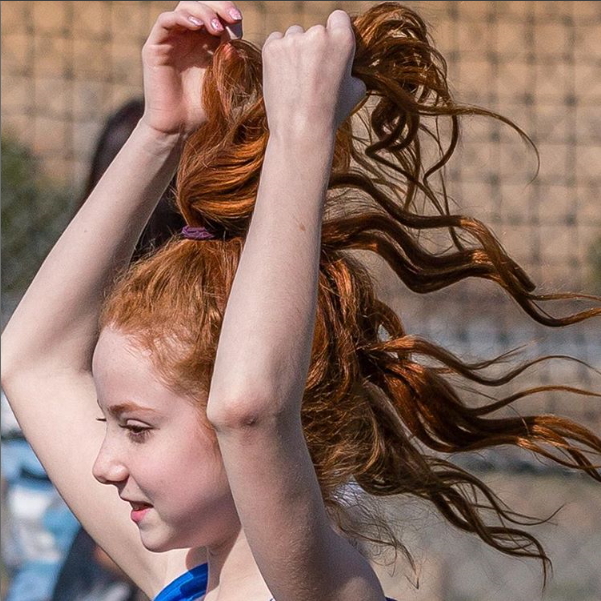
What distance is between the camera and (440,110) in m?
1.30

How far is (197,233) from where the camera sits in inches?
51.9

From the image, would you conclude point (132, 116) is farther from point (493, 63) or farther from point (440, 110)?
point (493, 63)

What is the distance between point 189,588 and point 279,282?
51 centimetres

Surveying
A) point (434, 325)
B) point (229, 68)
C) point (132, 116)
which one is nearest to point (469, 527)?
point (229, 68)

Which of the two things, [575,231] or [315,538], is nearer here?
[315,538]

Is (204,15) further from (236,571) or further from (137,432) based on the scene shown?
(236,571)

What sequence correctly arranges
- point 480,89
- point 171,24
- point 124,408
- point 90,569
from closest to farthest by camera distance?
point 124,408 < point 171,24 < point 90,569 < point 480,89

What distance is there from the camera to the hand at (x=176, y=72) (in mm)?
1350

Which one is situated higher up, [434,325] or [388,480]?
[388,480]

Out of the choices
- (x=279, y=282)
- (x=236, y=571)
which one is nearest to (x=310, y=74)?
(x=279, y=282)

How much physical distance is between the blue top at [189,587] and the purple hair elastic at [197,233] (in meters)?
0.37

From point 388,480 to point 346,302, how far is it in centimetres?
22

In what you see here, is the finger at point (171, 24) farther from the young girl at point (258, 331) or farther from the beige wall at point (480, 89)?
the beige wall at point (480, 89)

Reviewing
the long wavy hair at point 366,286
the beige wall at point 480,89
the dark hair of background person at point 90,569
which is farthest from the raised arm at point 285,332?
the beige wall at point 480,89
